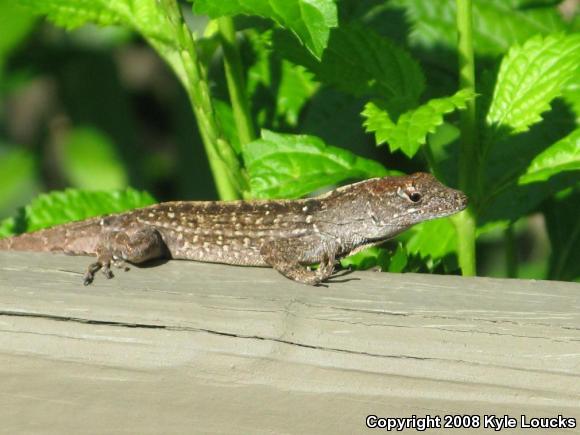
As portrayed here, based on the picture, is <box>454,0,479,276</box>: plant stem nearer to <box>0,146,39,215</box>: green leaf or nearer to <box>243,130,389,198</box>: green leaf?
<box>243,130,389,198</box>: green leaf

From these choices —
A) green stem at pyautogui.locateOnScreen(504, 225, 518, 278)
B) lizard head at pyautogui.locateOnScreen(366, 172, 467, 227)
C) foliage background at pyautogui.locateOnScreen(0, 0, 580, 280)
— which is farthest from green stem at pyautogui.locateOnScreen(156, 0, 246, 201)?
green stem at pyautogui.locateOnScreen(504, 225, 518, 278)

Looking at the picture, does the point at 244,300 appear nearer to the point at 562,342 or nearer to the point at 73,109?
the point at 562,342

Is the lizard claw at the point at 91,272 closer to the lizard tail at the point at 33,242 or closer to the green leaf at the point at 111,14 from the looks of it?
the green leaf at the point at 111,14

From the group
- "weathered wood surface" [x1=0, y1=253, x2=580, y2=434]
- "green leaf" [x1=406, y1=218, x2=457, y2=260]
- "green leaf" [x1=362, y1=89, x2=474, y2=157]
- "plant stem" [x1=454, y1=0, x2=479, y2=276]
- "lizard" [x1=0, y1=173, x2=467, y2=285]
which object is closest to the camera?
"weathered wood surface" [x1=0, y1=253, x2=580, y2=434]

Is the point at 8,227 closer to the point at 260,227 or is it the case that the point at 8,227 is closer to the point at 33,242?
the point at 33,242

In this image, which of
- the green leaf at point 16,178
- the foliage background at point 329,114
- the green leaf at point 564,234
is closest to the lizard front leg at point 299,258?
the foliage background at point 329,114

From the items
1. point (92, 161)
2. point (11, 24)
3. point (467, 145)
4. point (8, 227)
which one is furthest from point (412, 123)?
point (92, 161)
